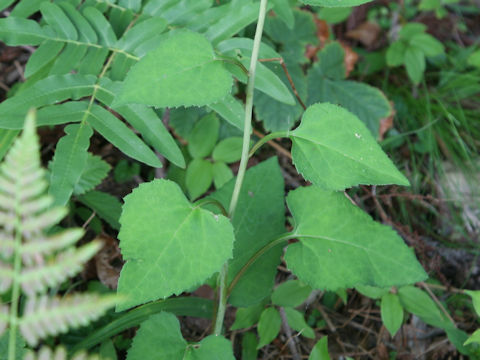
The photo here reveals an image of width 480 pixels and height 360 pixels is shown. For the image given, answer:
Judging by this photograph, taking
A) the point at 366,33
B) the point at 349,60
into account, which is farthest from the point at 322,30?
the point at 366,33

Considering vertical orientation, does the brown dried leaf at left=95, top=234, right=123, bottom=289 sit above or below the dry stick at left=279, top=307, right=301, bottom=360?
above

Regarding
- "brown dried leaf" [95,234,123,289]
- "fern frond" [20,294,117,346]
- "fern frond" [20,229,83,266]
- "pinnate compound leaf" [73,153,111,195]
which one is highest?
"fern frond" [20,229,83,266]

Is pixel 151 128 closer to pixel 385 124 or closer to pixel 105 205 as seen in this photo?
pixel 105 205

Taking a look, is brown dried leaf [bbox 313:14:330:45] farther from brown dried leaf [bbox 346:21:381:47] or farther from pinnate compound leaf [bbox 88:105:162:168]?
pinnate compound leaf [bbox 88:105:162:168]

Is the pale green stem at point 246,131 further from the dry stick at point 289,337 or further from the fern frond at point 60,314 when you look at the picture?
the fern frond at point 60,314

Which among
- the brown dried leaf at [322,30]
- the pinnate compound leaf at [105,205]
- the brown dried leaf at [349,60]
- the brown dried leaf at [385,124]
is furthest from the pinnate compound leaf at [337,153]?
the brown dried leaf at [322,30]

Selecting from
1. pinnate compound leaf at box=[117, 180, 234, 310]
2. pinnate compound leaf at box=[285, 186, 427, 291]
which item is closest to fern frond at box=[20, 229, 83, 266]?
pinnate compound leaf at box=[117, 180, 234, 310]
